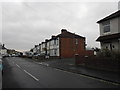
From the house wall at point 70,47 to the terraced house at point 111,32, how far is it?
27979 mm

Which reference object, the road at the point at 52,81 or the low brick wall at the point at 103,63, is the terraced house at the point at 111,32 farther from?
the road at the point at 52,81

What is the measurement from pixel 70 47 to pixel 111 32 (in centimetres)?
3179

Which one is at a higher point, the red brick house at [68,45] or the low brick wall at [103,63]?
the red brick house at [68,45]

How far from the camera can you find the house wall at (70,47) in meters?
55.0

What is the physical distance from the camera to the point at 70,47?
56.3 metres

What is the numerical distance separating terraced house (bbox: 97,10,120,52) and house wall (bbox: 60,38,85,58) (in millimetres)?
27979

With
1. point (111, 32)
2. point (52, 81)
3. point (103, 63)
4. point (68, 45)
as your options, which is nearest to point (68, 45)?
point (68, 45)

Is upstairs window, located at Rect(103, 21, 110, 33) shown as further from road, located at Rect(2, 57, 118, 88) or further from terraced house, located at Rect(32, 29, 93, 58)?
terraced house, located at Rect(32, 29, 93, 58)

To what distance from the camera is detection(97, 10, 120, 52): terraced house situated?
23381mm

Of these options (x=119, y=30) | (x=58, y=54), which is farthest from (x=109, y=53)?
(x=58, y=54)

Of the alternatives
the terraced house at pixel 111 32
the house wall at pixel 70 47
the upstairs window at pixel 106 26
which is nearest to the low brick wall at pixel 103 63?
the terraced house at pixel 111 32

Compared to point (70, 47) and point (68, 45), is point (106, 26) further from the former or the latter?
point (70, 47)

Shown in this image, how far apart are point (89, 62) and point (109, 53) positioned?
3.45m

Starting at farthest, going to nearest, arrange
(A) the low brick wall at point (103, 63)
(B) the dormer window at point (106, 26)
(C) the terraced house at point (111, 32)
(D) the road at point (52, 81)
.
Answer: (B) the dormer window at point (106, 26), (C) the terraced house at point (111, 32), (A) the low brick wall at point (103, 63), (D) the road at point (52, 81)
